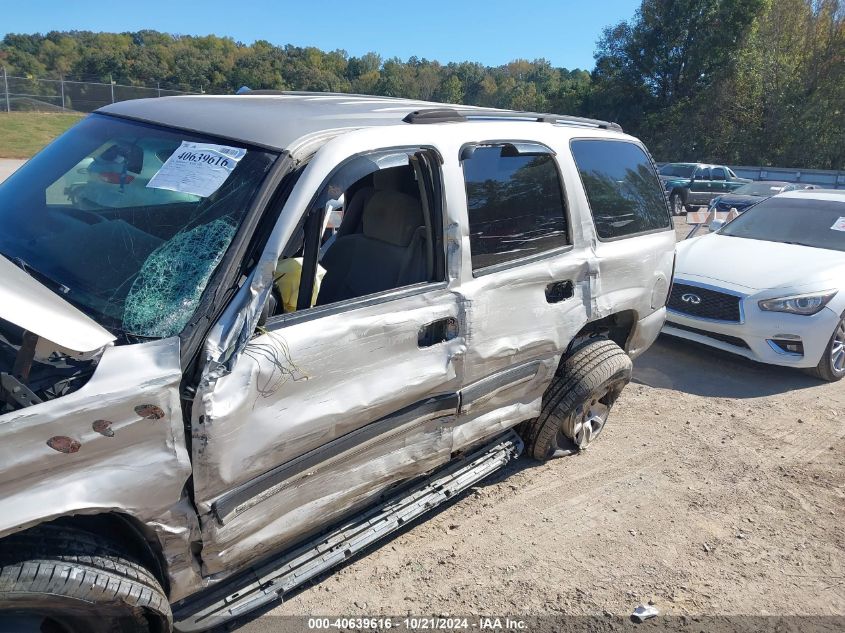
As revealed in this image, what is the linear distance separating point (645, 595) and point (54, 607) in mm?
2487

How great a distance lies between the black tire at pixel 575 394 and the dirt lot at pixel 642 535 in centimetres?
18

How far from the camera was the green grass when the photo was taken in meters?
24.7

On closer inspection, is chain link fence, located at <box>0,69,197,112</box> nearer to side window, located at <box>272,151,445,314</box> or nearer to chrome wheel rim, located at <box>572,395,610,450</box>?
side window, located at <box>272,151,445,314</box>

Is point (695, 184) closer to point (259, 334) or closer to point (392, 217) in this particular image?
point (392, 217)

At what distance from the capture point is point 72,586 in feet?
6.18

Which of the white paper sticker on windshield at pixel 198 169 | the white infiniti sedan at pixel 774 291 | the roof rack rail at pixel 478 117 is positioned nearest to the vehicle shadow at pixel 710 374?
the white infiniti sedan at pixel 774 291

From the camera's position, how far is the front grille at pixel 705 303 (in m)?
5.95

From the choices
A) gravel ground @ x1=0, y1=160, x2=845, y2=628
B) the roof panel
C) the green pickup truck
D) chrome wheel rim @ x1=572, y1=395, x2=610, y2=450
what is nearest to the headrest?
the roof panel

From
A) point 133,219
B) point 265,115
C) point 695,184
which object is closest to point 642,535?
point 265,115

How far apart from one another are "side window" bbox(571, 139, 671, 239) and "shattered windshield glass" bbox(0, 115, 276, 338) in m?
2.11

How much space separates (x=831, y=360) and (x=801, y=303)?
0.61m

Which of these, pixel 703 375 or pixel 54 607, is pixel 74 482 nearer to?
pixel 54 607

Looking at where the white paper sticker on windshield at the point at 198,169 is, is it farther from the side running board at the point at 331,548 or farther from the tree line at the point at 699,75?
the tree line at the point at 699,75

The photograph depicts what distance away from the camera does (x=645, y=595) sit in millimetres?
3074
